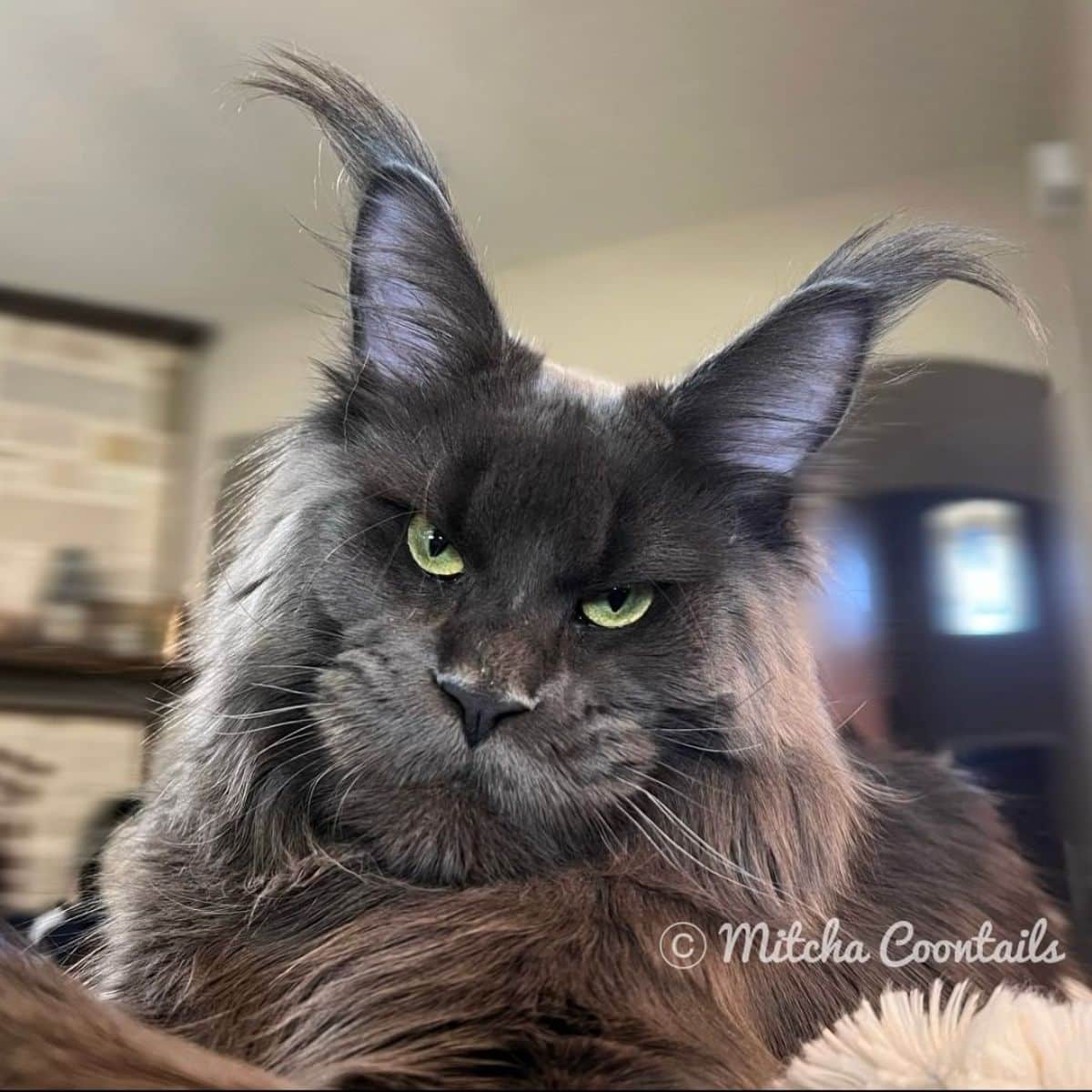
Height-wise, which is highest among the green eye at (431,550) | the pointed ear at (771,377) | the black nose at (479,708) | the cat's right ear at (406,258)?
the cat's right ear at (406,258)

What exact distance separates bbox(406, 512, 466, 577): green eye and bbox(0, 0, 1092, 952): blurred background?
0.71 ft

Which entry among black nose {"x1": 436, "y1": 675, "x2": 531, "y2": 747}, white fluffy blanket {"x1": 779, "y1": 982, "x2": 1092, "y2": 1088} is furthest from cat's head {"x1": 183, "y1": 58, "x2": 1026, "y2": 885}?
white fluffy blanket {"x1": 779, "y1": 982, "x2": 1092, "y2": 1088}

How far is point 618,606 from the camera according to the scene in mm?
825

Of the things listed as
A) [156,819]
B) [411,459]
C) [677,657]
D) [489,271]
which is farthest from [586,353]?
[156,819]

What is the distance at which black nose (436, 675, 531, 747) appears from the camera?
29.2 inches

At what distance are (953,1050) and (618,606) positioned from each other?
367 mm

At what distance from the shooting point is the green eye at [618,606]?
818 mm

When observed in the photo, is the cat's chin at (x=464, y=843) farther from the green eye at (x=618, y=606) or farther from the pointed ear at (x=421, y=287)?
the pointed ear at (x=421, y=287)

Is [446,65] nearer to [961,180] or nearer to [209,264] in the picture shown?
[209,264]

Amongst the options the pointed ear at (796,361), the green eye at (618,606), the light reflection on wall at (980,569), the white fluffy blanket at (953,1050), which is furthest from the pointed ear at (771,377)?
the white fluffy blanket at (953,1050)

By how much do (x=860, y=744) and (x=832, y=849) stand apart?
12 cm

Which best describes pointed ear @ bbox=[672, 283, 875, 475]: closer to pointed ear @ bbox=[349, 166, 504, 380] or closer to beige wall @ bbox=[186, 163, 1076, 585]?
beige wall @ bbox=[186, 163, 1076, 585]

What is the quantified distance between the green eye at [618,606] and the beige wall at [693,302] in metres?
0.24

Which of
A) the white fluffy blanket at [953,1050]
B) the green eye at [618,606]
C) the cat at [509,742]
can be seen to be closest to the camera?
the white fluffy blanket at [953,1050]
